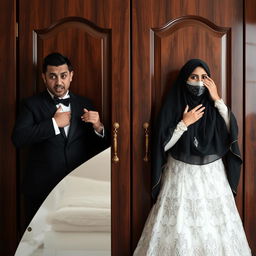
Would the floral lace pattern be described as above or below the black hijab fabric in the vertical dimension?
below

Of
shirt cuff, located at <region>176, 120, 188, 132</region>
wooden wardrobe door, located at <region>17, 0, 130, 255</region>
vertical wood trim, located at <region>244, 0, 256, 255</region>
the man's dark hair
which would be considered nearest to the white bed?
wooden wardrobe door, located at <region>17, 0, 130, 255</region>

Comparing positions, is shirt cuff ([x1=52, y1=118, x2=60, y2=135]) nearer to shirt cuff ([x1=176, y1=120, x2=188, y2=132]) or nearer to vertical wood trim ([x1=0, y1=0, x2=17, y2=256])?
vertical wood trim ([x1=0, y1=0, x2=17, y2=256])

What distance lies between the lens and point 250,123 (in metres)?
2.40

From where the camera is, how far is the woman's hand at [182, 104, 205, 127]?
2.22 meters

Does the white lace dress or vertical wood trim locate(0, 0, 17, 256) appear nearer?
the white lace dress

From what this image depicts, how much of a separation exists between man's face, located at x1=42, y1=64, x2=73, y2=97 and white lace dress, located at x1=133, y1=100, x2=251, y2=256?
670 mm

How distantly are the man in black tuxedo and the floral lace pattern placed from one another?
0.51m

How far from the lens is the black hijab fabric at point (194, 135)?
2219 millimetres

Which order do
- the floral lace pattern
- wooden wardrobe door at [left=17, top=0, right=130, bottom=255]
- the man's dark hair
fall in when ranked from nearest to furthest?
the floral lace pattern, the man's dark hair, wooden wardrobe door at [left=17, top=0, right=130, bottom=255]

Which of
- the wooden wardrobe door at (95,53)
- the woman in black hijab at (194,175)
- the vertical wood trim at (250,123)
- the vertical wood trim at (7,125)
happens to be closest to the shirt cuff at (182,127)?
the woman in black hijab at (194,175)

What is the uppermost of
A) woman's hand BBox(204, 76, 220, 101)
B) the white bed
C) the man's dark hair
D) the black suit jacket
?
the man's dark hair

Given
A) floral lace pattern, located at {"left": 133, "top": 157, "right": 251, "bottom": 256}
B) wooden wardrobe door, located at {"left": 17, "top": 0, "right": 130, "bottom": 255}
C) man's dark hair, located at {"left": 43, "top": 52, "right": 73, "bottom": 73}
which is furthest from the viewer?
wooden wardrobe door, located at {"left": 17, "top": 0, "right": 130, "bottom": 255}

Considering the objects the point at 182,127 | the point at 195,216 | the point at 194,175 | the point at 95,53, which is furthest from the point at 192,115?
the point at 95,53

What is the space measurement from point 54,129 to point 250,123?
3.74 feet
